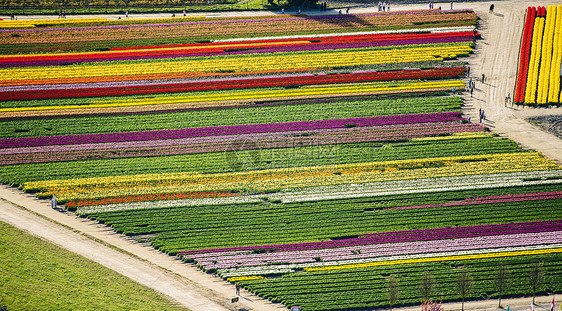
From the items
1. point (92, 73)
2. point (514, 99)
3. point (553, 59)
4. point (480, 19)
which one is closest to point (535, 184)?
point (514, 99)

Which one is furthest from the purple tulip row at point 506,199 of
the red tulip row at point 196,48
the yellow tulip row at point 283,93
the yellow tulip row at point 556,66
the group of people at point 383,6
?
the group of people at point 383,6

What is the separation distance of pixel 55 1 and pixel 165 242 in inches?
2312

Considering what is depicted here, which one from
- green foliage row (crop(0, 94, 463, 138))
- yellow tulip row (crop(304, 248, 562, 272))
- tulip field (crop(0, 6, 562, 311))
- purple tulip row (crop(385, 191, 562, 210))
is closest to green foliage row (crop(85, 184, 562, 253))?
tulip field (crop(0, 6, 562, 311))

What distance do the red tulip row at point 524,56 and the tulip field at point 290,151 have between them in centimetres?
80

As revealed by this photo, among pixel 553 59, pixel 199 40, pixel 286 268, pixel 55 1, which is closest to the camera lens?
pixel 286 268

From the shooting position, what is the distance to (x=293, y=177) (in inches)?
2714

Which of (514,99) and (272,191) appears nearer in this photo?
(272,191)

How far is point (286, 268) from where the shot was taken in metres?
57.0

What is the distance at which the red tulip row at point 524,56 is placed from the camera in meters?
81.3

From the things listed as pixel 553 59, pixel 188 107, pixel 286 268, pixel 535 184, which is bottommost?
pixel 286 268

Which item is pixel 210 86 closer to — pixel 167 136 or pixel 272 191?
pixel 167 136

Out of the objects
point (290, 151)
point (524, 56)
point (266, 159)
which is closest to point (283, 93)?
point (290, 151)

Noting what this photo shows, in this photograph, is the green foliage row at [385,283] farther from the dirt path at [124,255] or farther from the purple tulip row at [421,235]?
the purple tulip row at [421,235]

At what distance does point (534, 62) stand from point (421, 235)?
39.1m
